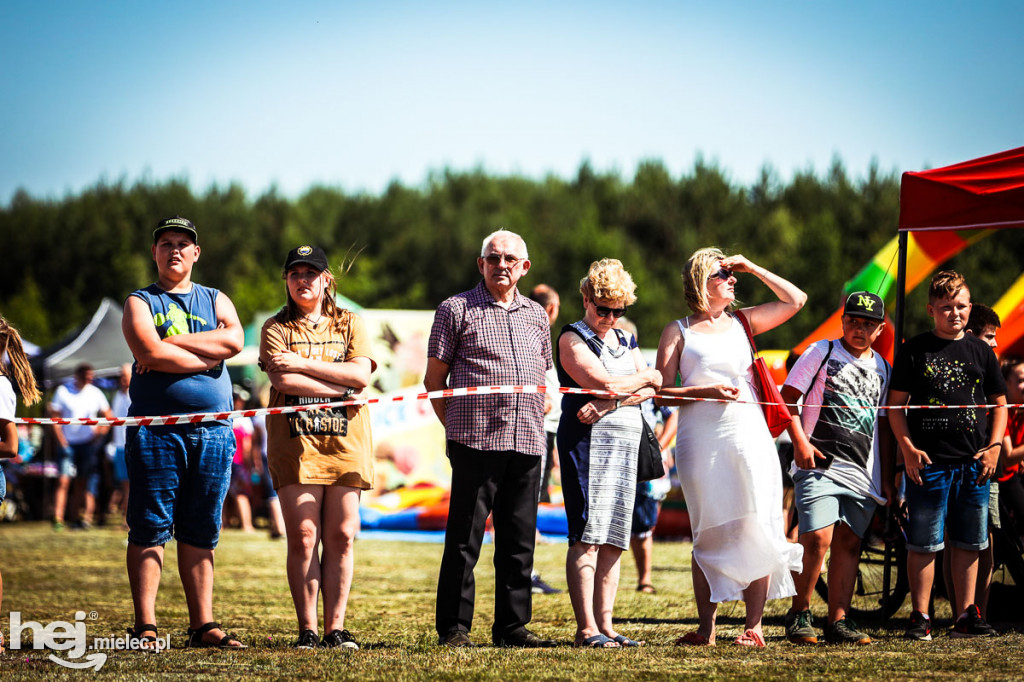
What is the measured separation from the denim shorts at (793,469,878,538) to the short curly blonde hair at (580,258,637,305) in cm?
131

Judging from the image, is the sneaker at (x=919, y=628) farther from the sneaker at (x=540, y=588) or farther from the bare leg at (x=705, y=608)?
the sneaker at (x=540, y=588)

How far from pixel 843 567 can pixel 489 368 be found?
2.11 m

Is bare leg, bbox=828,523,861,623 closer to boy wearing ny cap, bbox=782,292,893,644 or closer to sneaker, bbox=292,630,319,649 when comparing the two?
boy wearing ny cap, bbox=782,292,893,644

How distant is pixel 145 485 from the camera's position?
16.0 ft

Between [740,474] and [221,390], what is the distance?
2.52m

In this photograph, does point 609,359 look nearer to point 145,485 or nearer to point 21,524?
point 145,485

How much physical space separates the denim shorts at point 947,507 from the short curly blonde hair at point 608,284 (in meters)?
1.82

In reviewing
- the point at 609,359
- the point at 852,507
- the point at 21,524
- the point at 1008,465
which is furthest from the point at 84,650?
the point at 21,524

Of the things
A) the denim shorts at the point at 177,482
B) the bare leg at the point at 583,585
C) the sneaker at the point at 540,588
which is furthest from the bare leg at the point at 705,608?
the sneaker at the point at 540,588

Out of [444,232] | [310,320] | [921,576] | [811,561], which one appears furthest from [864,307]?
[444,232]

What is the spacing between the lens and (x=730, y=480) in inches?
206

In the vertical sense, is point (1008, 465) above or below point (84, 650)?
above

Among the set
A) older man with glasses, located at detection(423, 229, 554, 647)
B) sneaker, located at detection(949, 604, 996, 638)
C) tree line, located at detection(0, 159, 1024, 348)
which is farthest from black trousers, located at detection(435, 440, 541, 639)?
tree line, located at detection(0, 159, 1024, 348)

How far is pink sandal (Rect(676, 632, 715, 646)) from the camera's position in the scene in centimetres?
523
